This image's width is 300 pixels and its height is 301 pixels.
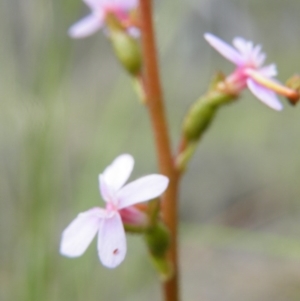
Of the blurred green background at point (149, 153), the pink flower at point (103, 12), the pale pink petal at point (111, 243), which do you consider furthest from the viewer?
the blurred green background at point (149, 153)

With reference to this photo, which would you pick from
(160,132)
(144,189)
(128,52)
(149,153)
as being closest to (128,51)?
(128,52)

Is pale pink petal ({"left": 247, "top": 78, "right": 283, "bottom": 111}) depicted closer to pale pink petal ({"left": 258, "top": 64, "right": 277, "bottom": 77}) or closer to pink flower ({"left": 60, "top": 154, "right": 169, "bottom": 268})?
pale pink petal ({"left": 258, "top": 64, "right": 277, "bottom": 77})

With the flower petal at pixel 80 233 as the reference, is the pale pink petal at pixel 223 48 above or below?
above

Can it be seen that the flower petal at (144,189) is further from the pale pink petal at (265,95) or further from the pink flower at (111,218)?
the pale pink petal at (265,95)

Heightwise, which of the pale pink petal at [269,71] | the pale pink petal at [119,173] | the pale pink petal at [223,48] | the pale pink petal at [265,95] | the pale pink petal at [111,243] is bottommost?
the pale pink petal at [111,243]

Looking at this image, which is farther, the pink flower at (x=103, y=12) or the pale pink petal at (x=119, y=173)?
the pink flower at (x=103, y=12)

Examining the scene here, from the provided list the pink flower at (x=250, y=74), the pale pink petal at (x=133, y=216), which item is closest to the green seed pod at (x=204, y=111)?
the pink flower at (x=250, y=74)

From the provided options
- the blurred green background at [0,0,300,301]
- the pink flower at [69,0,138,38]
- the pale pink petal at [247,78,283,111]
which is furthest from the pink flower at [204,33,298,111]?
the blurred green background at [0,0,300,301]

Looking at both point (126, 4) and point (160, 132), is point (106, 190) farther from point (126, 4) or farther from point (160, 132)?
point (126, 4)
